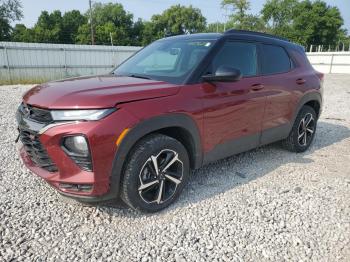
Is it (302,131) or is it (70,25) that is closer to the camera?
(302,131)

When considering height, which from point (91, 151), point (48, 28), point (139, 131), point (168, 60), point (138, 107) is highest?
point (48, 28)

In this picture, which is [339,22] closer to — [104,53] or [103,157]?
[104,53]

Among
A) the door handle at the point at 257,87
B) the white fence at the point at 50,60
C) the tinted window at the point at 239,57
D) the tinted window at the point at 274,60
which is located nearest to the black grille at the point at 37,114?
the tinted window at the point at 239,57

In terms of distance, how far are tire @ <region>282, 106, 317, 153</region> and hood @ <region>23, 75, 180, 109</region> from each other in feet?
8.54

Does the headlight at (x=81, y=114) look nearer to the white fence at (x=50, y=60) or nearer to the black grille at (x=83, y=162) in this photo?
the black grille at (x=83, y=162)

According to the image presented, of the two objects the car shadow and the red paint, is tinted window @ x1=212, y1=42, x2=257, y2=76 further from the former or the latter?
the car shadow

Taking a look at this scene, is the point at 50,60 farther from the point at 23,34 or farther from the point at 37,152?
the point at 23,34

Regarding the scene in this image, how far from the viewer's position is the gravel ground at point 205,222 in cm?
256

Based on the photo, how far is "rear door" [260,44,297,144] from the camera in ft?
13.5

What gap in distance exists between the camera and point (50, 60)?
17797 mm

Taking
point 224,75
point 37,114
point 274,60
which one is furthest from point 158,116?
point 274,60

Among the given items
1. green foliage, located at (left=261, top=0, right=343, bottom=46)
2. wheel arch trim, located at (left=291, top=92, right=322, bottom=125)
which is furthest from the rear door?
green foliage, located at (left=261, top=0, right=343, bottom=46)

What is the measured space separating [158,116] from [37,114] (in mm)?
1087

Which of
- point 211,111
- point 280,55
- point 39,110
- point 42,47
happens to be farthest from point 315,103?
point 42,47
